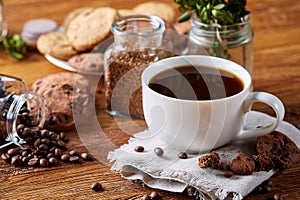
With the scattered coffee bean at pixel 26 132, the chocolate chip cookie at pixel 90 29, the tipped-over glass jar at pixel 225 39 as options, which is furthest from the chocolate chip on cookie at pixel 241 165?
the chocolate chip cookie at pixel 90 29

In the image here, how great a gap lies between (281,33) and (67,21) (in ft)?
2.52

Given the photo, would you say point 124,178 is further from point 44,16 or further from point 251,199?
point 44,16

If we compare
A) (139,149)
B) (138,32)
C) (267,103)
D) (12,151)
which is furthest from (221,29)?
(12,151)

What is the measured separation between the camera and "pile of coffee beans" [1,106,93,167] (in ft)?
5.03

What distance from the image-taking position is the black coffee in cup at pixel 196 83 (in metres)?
1.52

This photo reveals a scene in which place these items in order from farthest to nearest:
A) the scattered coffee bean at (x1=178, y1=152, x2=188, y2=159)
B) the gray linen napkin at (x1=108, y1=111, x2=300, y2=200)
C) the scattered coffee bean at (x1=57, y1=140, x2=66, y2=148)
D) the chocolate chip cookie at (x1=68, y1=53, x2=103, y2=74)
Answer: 1. the chocolate chip cookie at (x1=68, y1=53, x2=103, y2=74)
2. the scattered coffee bean at (x1=57, y1=140, x2=66, y2=148)
3. the scattered coffee bean at (x1=178, y1=152, x2=188, y2=159)
4. the gray linen napkin at (x1=108, y1=111, x2=300, y2=200)

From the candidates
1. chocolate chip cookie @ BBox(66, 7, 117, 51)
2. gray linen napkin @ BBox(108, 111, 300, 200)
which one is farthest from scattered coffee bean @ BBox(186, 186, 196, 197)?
chocolate chip cookie @ BBox(66, 7, 117, 51)

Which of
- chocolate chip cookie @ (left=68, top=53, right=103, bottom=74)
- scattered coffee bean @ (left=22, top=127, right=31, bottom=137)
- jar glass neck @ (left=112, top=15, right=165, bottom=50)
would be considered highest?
jar glass neck @ (left=112, top=15, right=165, bottom=50)

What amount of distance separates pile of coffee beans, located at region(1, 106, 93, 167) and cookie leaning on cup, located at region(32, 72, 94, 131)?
41mm

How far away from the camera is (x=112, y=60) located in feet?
5.64

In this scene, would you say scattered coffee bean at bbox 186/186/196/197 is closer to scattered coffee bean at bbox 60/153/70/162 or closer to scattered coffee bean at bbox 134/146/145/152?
scattered coffee bean at bbox 134/146/145/152

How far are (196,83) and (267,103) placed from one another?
0.20m

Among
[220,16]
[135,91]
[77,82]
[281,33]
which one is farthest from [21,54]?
[281,33]

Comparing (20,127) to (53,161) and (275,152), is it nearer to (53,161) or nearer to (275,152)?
(53,161)
